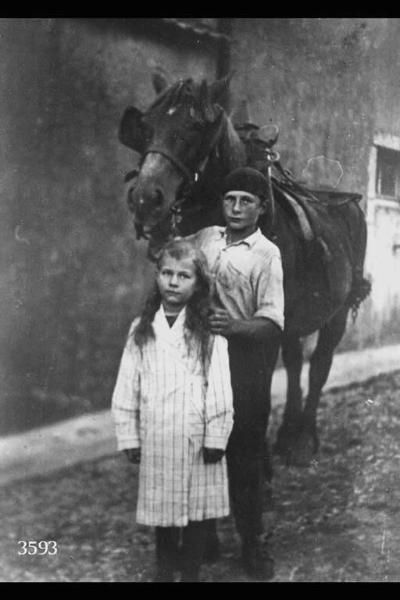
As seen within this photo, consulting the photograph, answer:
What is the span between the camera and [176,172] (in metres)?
2.32

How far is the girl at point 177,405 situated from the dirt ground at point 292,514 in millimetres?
393

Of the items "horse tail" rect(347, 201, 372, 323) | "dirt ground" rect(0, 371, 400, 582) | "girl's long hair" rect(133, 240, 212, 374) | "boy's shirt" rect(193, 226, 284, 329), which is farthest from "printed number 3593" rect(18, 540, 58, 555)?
"horse tail" rect(347, 201, 372, 323)

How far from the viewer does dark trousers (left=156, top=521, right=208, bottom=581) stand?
2.33 m

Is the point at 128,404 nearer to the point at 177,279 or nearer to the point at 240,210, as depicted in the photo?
the point at 177,279

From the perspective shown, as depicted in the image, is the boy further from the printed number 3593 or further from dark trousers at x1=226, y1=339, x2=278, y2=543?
the printed number 3593

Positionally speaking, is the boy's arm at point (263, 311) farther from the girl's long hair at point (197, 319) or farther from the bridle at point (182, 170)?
the bridle at point (182, 170)

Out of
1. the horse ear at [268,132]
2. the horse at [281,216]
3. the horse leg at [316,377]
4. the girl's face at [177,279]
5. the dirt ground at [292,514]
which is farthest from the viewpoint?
the horse leg at [316,377]

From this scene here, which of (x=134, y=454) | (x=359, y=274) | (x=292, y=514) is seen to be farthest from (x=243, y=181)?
(x=292, y=514)

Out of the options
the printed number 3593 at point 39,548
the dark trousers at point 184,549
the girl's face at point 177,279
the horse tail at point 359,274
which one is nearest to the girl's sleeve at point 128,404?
the girl's face at point 177,279

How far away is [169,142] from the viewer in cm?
230

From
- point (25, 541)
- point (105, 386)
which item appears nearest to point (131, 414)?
point (105, 386)

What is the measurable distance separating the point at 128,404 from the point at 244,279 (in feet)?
1.91

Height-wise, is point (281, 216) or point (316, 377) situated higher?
point (281, 216)

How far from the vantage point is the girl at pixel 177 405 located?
2238 millimetres
